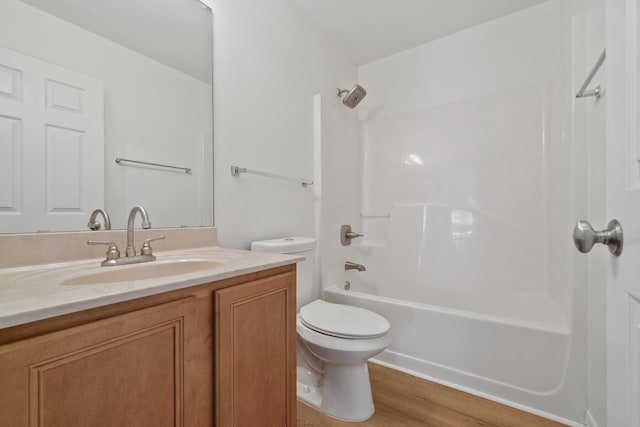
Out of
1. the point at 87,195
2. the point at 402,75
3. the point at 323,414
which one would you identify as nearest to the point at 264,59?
the point at 87,195

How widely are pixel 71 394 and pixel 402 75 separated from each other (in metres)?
2.66

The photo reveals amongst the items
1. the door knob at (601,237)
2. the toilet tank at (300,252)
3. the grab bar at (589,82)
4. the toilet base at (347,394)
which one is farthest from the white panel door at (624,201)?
the toilet tank at (300,252)

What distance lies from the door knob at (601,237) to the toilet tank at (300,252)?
108 cm

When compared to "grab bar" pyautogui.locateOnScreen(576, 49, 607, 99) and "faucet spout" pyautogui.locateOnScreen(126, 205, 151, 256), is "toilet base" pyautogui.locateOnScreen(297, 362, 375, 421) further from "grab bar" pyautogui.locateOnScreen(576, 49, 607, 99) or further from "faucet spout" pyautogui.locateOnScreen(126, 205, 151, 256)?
"grab bar" pyautogui.locateOnScreen(576, 49, 607, 99)

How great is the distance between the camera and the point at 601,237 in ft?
1.68

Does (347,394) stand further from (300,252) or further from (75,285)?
(75,285)

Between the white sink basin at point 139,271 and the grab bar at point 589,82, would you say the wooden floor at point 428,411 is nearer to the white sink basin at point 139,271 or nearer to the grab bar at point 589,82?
the white sink basin at point 139,271

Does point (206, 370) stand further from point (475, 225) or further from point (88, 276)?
point (475, 225)

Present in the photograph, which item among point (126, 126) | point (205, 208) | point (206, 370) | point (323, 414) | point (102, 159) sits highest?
point (126, 126)

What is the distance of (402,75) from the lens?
2303mm

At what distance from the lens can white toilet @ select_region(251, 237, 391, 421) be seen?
46.6 inches

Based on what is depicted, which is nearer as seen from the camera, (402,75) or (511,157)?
(511,157)

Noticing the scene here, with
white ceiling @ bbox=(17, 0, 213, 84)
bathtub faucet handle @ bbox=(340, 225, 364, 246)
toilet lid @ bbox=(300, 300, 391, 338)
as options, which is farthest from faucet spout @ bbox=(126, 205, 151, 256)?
bathtub faucet handle @ bbox=(340, 225, 364, 246)

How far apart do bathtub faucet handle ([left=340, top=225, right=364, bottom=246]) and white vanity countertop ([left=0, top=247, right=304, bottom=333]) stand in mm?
1239
